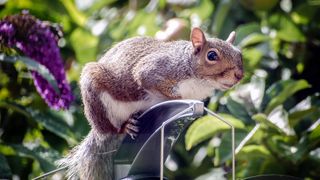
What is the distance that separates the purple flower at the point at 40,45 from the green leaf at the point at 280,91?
28.2 inches

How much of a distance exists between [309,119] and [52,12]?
0.99 m

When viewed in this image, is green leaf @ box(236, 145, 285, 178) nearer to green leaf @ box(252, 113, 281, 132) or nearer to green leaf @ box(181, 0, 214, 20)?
green leaf @ box(252, 113, 281, 132)

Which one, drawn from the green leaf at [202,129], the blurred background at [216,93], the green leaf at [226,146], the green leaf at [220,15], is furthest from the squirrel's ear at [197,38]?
the green leaf at [220,15]

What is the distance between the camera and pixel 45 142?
8.48ft

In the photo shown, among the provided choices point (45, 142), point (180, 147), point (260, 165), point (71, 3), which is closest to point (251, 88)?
point (260, 165)

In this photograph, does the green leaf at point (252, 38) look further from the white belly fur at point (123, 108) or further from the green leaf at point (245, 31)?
the white belly fur at point (123, 108)

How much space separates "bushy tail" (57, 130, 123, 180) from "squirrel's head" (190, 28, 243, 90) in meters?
0.23

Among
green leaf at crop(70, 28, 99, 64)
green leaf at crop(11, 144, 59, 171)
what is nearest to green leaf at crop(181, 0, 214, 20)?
green leaf at crop(70, 28, 99, 64)

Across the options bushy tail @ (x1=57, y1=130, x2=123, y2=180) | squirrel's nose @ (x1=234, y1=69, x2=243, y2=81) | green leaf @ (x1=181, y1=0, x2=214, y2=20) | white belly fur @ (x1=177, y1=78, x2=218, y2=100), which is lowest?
bushy tail @ (x1=57, y1=130, x2=123, y2=180)

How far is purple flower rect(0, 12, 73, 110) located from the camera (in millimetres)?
1997

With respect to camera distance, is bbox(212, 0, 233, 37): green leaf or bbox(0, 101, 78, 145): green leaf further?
bbox(212, 0, 233, 37): green leaf

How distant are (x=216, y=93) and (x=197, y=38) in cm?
103

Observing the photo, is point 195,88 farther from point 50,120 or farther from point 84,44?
point 84,44

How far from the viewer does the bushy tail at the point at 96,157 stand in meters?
→ 1.59
